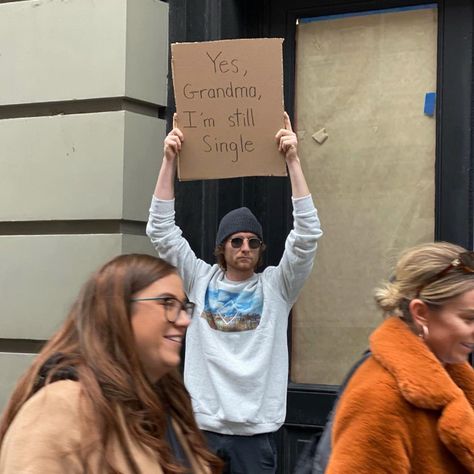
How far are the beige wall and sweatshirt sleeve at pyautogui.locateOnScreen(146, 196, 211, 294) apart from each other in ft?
3.08

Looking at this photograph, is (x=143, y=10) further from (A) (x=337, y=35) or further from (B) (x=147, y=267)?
(B) (x=147, y=267)

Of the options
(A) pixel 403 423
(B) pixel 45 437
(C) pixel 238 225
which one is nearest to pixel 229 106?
(C) pixel 238 225

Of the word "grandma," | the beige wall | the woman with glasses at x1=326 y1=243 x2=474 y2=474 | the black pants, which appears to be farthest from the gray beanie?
the woman with glasses at x1=326 y1=243 x2=474 y2=474

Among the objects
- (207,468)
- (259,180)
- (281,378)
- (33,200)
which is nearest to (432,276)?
(207,468)

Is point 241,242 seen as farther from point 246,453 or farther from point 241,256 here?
point 246,453

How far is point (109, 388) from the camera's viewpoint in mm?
2318

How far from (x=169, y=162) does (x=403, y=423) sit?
8.83 ft

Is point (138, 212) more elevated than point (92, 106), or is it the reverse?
point (92, 106)

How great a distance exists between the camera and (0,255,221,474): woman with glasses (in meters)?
2.22

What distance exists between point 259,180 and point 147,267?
3.75m

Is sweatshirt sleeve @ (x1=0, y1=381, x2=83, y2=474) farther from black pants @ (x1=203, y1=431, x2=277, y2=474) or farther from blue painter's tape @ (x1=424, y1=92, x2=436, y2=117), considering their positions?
blue painter's tape @ (x1=424, y1=92, x2=436, y2=117)

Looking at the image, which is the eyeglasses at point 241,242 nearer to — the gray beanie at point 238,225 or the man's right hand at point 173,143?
the gray beanie at point 238,225

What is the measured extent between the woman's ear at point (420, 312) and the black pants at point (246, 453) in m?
2.08

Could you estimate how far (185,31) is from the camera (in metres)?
6.21
